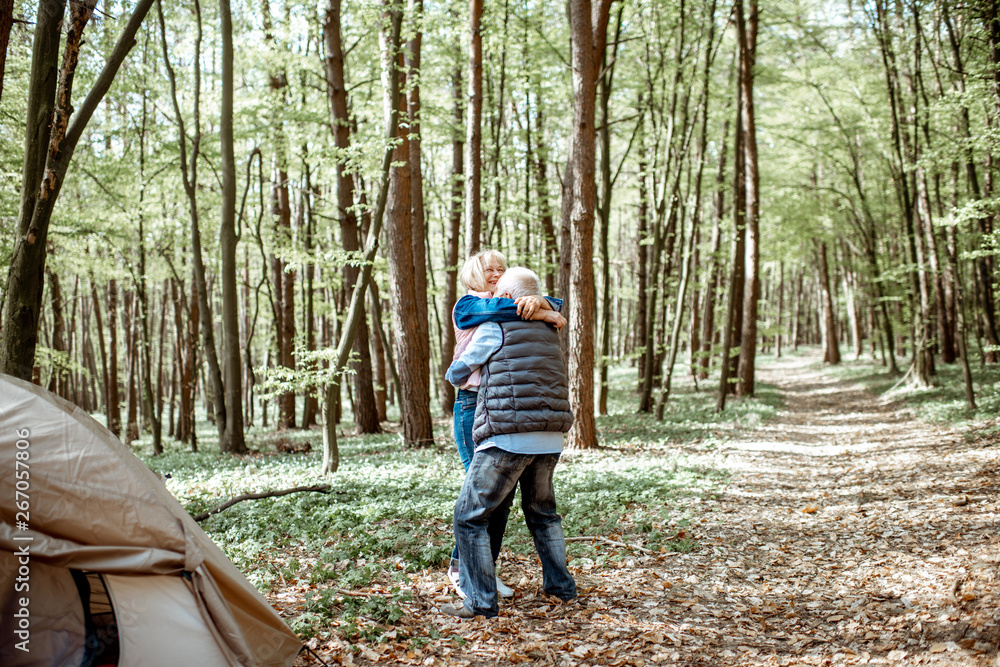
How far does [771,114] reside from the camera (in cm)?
1998

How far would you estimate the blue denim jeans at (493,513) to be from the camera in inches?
142

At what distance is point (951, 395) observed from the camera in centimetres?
1279

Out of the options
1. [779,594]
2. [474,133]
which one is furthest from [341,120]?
[779,594]

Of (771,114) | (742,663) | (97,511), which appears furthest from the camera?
(771,114)

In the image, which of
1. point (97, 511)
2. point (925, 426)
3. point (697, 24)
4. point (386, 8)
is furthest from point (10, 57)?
point (925, 426)

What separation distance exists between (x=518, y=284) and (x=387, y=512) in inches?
120

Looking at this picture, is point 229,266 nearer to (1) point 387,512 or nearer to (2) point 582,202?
(2) point 582,202

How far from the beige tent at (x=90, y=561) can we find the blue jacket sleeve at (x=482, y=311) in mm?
1805

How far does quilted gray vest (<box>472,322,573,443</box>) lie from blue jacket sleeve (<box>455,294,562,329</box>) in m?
0.06

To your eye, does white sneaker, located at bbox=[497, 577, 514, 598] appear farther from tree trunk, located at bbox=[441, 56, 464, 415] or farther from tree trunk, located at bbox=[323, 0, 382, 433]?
tree trunk, located at bbox=[441, 56, 464, 415]

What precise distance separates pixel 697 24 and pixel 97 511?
1431cm

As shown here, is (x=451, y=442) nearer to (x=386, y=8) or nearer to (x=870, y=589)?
(x=386, y=8)

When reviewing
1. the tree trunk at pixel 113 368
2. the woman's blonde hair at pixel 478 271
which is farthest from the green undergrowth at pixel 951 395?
the tree trunk at pixel 113 368

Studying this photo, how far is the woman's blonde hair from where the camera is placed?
13.0 ft
